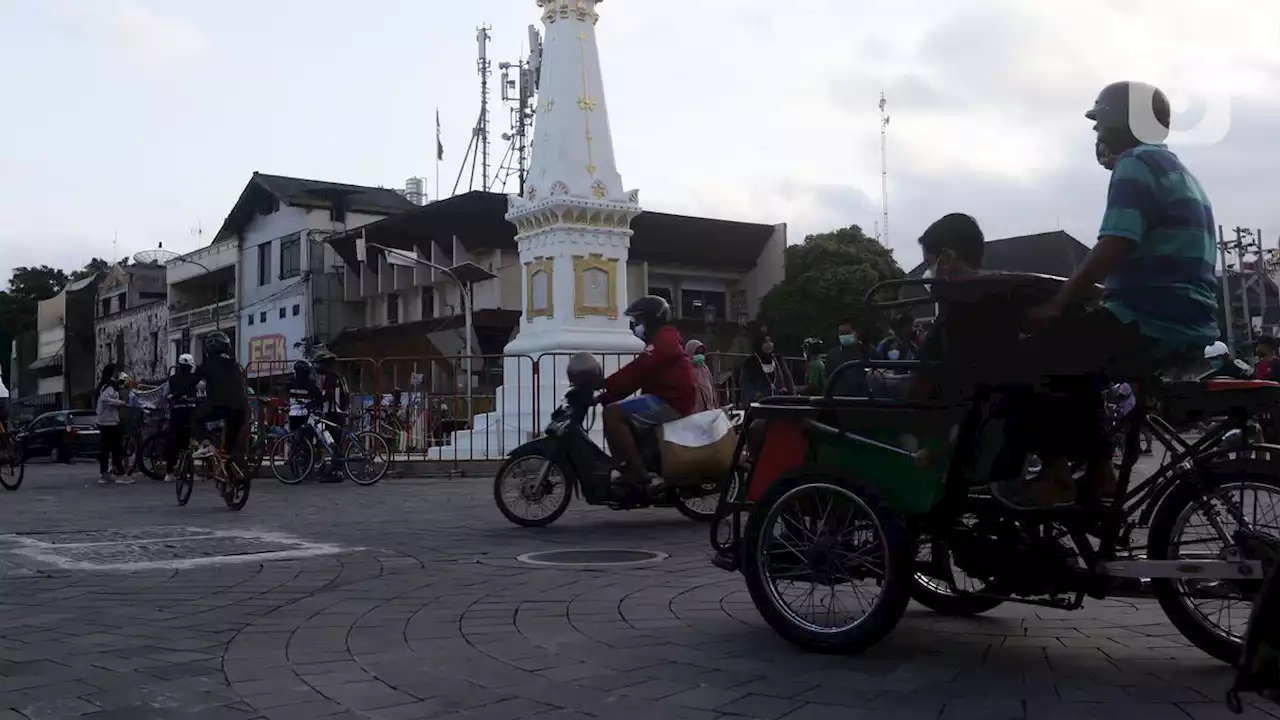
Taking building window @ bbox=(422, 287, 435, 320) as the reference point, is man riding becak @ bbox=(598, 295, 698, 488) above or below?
below

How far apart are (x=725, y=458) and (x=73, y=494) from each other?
955 centimetres

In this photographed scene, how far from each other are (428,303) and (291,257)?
8.17 metres

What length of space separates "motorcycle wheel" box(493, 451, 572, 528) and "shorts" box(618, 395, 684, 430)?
0.88 meters

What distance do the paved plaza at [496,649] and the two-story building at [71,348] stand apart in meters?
67.8

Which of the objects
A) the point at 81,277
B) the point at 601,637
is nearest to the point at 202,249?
the point at 81,277

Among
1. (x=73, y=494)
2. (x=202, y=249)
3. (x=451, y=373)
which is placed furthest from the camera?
(x=202, y=249)

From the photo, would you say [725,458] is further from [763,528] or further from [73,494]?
[73,494]

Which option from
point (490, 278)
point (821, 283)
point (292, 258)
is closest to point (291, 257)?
point (292, 258)

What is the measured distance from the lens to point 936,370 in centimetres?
421

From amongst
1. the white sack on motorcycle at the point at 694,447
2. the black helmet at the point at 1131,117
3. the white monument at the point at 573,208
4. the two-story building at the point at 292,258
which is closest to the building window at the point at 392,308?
the two-story building at the point at 292,258

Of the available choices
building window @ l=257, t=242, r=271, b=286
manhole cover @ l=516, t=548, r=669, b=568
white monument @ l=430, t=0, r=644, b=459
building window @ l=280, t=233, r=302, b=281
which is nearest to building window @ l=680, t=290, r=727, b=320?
building window @ l=280, t=233, r=302, b=281

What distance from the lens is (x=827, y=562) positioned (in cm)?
427

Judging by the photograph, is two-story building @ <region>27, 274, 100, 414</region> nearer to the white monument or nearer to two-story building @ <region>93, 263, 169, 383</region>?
two-story building @ <region>93, 263, 169, 383</region>

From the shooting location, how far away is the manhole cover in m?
6.79
